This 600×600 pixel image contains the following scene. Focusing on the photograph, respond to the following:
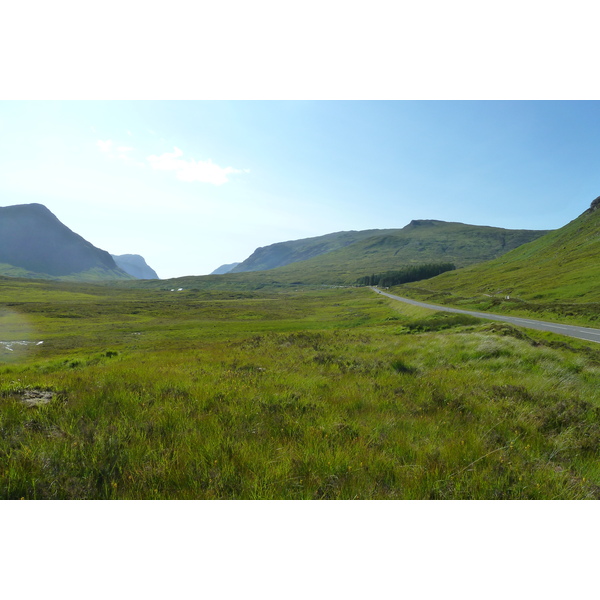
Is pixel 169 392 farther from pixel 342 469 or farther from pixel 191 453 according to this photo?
pixel 342 469

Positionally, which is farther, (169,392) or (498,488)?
(169,392)

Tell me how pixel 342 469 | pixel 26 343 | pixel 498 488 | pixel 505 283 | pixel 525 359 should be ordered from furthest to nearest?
pixel 505 283 → pixel 26 343 → pixel 525 359 → pixel 342 469 → pixel 498 488

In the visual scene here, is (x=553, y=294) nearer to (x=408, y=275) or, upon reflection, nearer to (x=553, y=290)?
(x=553, y=290)

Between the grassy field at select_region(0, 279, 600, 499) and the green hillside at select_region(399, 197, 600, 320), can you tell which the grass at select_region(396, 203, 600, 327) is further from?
the grassy field at select_region(0, 279, 600, 499)

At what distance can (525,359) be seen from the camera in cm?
1105

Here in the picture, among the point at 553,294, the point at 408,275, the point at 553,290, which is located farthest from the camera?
the point at 408,275

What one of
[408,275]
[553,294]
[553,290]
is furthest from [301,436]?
[408,275]

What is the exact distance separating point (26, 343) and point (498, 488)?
50871mm

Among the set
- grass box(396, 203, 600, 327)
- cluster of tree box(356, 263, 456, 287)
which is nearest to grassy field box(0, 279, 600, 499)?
grass box(396, 203, 600, 327)

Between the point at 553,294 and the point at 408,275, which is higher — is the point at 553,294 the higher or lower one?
the lower one

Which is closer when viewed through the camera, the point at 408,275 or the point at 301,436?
the point at 301,436

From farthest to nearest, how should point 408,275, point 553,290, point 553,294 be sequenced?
point 408,275
point 553,290
point 553,294

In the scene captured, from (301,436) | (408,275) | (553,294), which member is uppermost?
(408,275)

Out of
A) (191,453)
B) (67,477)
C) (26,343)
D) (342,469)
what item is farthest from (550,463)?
(26,343)
